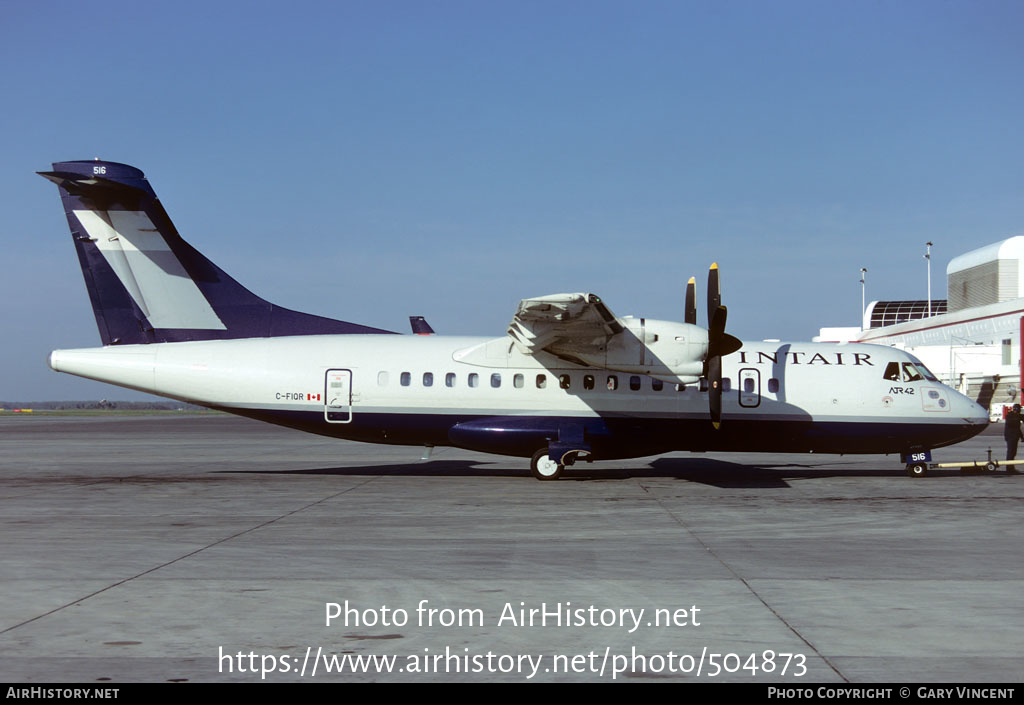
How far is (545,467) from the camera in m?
19.3

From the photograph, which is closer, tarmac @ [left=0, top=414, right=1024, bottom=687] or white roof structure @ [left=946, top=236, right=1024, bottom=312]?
tarmac @ [left=0, top=414, right=1024, bottom=687]

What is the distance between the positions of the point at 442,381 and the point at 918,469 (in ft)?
37.8

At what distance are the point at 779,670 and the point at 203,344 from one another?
1646 cm

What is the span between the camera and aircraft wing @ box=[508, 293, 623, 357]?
54.7 feet

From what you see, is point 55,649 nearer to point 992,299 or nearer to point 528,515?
point 528,515

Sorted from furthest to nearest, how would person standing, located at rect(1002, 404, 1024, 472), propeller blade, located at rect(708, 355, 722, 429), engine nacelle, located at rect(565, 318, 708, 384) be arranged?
person standing, located at rect(1002, 404, 1024, 472) < engine nacelle, located at rect(565, 318, 708, 384) < propeller blade, located at rect(708, 355, 722, 429)

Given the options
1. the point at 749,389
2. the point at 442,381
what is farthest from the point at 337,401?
the point at 749,389

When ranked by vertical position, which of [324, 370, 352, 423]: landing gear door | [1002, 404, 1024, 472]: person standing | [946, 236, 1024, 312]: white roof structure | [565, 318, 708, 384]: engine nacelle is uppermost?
[946, 236, 1024, 312]: white roof structure

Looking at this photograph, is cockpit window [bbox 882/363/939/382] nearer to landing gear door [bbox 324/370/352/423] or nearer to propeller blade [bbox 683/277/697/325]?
propeller blade [bbox 683/277/697/325]

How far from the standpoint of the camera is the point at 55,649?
6.04 meters

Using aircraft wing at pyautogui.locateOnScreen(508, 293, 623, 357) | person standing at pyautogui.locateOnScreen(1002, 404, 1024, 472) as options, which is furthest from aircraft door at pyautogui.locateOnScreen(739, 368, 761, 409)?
person standing at pyautogui.locateOnScreen(1002, 404, 1024, 472)

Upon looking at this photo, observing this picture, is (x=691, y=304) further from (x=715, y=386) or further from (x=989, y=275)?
(x=989, y=275)

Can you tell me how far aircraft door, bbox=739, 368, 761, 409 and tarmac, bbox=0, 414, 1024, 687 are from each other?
224 centimetres

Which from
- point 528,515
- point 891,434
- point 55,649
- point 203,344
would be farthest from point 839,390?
point 55,649
